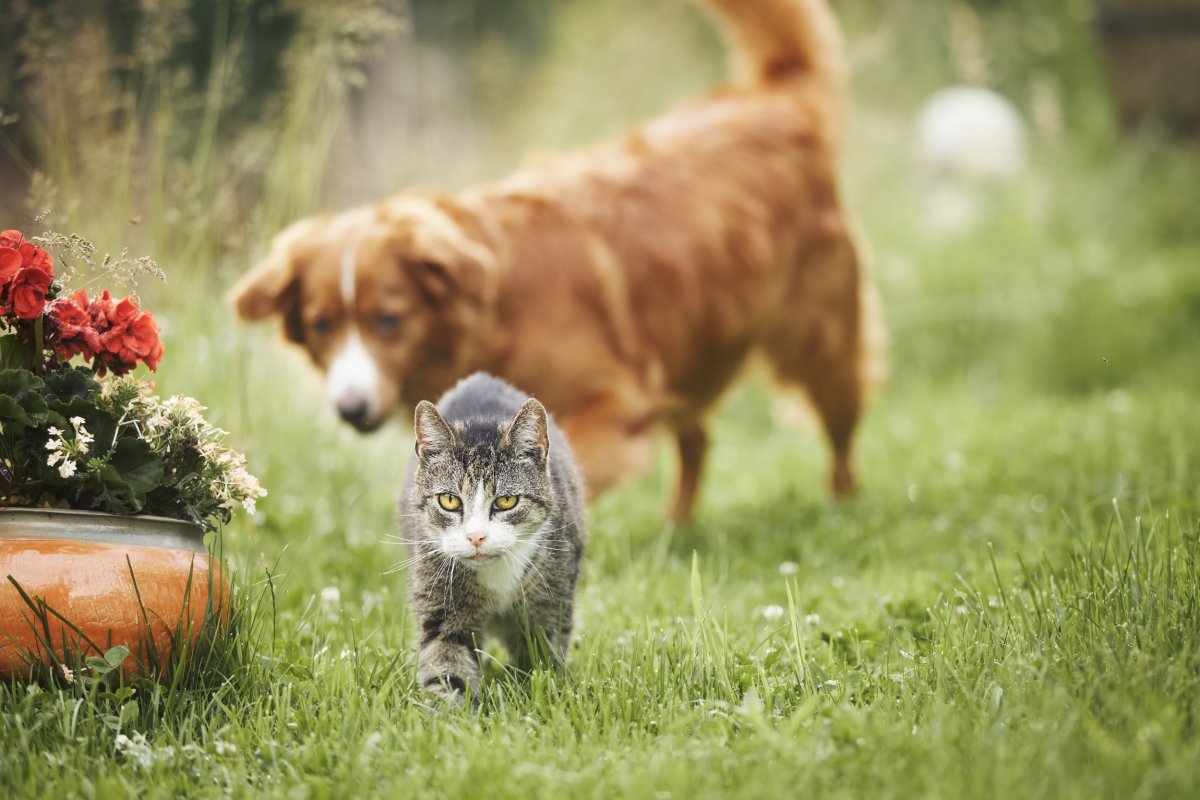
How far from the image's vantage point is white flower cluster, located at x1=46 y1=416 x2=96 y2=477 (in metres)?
2.30

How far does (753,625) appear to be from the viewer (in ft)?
10.1

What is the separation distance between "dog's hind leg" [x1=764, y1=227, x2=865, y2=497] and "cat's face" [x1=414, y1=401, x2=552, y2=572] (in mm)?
2648

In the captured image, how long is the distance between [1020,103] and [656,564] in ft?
36.6

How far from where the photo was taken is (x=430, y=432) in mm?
2721

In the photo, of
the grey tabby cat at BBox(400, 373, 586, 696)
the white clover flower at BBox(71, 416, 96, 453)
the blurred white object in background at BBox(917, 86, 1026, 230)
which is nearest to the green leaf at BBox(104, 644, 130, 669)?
the white clover flower at BBox(71, 416, 96, 453)

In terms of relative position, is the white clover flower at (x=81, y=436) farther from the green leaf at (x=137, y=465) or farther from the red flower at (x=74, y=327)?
the red flower at (x=74, y=327)

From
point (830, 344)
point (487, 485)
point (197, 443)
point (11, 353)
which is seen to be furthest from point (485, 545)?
point (830, 344)

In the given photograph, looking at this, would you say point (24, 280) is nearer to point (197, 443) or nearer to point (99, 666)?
point (197, 443)

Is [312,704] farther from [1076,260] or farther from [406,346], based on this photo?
[1076,260]

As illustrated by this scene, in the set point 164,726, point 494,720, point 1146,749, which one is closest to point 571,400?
point 494,720

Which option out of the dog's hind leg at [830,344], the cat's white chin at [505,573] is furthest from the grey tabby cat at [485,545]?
the dog's hind leg at [830,344]

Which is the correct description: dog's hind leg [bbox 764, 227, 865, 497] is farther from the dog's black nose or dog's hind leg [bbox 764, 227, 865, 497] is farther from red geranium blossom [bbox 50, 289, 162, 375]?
red geranium blossom [bbox 50, 289, 162, 375]

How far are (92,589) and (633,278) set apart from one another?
2652mm

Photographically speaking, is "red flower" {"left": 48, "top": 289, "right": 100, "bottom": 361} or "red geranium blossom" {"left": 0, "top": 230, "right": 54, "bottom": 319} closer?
"red geranium blossom" {"left": 0, "top": 230, "right": 54, "bottom": 319}
